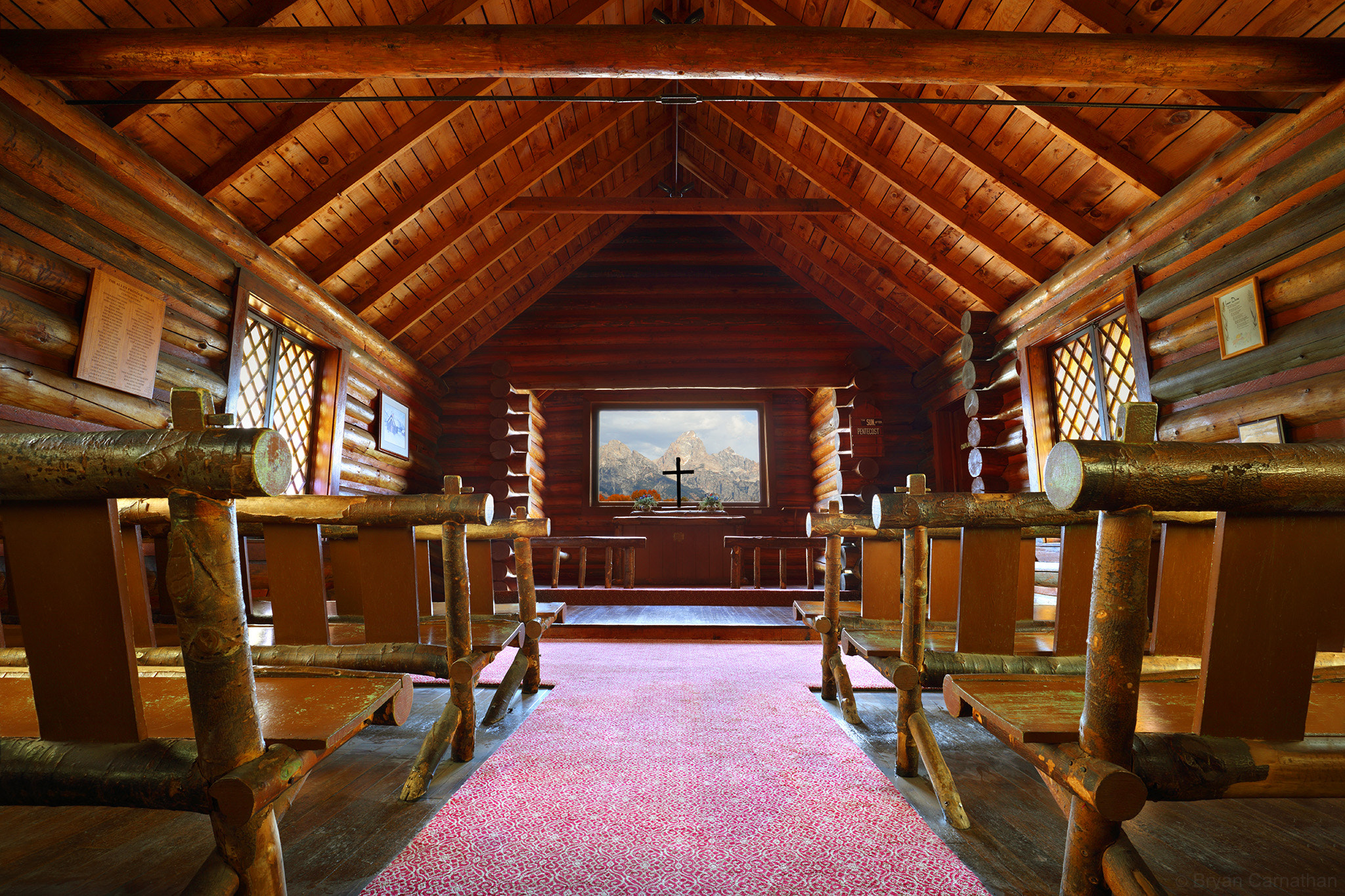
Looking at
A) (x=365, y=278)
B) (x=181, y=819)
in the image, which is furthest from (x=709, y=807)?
(x=365, y=278)

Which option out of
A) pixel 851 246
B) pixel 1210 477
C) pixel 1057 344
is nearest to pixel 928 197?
pixel 851 246

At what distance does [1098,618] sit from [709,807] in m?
1.22

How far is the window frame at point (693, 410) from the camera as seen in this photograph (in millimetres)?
9000

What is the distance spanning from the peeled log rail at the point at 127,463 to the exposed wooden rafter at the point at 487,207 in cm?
503

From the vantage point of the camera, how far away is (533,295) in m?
7.41

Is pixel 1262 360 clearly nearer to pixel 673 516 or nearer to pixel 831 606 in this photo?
pixel 831 606

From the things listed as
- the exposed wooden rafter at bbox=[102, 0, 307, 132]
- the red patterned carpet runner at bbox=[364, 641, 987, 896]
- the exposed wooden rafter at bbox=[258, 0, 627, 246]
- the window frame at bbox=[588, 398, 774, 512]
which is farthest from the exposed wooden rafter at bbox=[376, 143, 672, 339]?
the red patterned carpet runner at bbox=[364, 641, 987, 896]

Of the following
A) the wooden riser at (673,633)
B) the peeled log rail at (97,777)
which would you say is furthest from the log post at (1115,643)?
the wooden riser at (673,633)

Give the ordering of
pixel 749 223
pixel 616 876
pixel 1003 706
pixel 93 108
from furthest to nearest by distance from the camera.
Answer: pixel 749 223 < pixel 93 108 < pixel 616 876 < pixel 1003 706

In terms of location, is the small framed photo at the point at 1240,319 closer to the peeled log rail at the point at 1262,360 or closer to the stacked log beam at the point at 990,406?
the peeled log rail at the point at 1262,360

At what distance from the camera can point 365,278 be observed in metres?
5.41

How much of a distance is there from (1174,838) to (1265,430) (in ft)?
7.75

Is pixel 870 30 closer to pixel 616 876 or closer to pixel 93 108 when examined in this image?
pixel 616 876

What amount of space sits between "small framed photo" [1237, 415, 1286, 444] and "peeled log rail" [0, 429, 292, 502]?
12.7 ft
